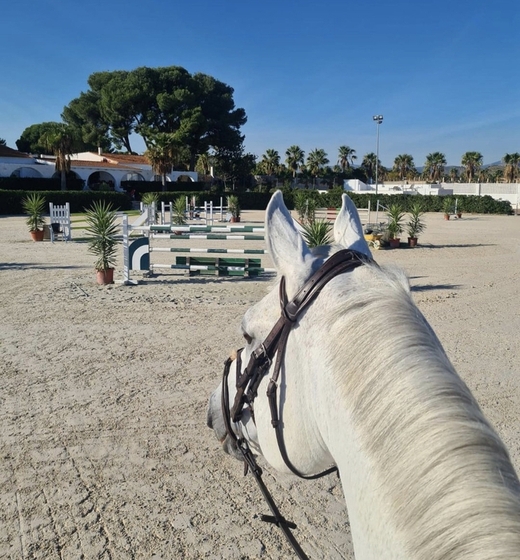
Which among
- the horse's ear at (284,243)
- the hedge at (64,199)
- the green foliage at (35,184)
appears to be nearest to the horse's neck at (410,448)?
the horse's ear at (284,243)

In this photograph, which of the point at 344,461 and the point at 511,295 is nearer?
the point at 344,461

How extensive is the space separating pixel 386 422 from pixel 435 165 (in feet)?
289

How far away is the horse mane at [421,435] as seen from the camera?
2.61 feet

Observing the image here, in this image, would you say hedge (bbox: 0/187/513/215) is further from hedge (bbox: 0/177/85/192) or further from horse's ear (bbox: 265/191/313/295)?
horse's ear (bbox: 265/191/313/295)

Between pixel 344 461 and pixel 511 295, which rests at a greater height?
pixel 344 461

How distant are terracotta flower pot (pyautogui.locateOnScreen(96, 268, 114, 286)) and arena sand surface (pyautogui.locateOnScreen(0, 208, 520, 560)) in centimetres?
60

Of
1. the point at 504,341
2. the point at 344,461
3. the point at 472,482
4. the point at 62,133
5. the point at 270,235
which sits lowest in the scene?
the point at 504,341

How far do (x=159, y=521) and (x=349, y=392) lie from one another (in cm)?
234

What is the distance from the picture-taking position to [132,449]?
3.70 m

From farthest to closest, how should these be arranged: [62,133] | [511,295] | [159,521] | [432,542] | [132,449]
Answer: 1. [62,133]
2. [511,295]
3. [132,449]
4. [159,521]
5. [432,542]

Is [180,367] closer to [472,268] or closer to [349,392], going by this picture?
[349,392]

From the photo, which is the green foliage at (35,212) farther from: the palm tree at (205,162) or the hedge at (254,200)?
the palm tree at (205,162)

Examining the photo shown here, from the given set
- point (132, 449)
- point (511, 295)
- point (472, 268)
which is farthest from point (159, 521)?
point (472, 268)

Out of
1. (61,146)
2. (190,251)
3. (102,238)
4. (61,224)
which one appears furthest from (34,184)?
(190,251)
